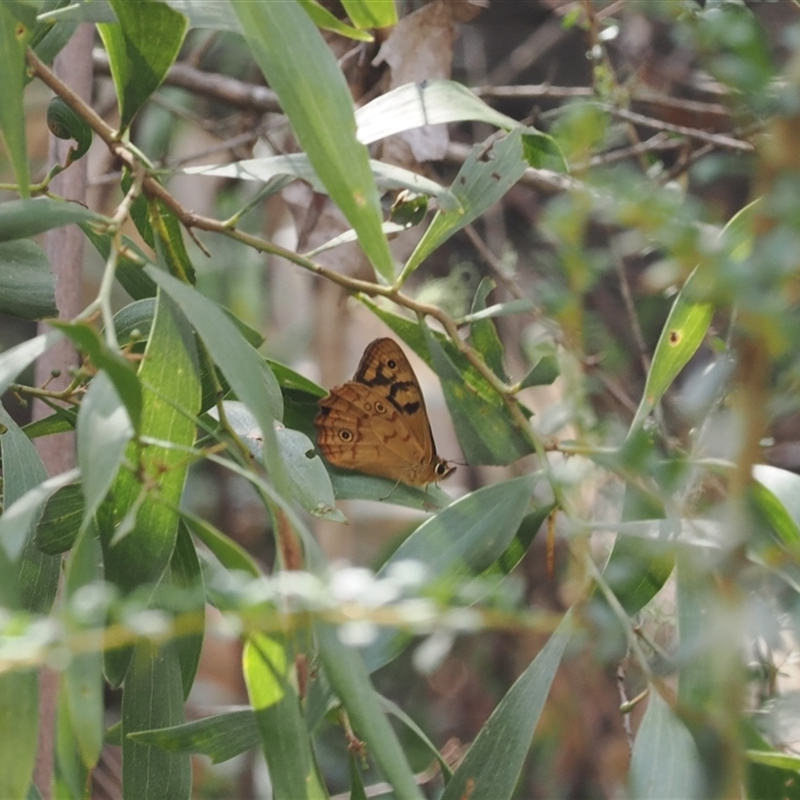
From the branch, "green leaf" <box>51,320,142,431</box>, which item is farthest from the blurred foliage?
the branch

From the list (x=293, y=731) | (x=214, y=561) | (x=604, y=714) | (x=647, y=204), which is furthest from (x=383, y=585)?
(x=604, y=714)

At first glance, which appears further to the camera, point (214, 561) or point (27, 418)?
point (27, 418)

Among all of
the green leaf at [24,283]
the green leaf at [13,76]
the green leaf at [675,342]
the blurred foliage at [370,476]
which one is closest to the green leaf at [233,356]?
the blurred foliage at [370,476]

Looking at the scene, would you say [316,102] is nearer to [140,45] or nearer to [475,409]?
[140,45]

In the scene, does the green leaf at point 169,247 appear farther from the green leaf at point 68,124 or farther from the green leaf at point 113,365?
the green leaf at point 113,365

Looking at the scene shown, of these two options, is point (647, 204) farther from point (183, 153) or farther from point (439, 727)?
point (183, 153)

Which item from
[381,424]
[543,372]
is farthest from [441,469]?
[543,372]
